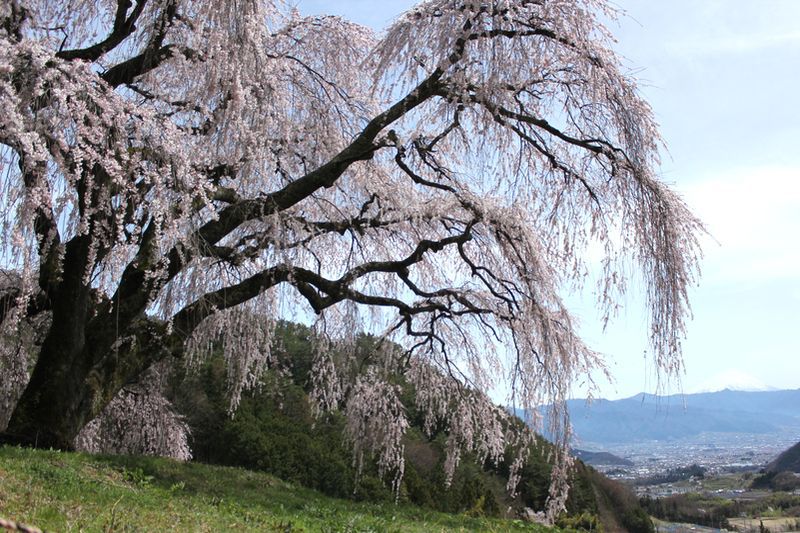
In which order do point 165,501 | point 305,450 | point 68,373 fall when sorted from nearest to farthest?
point 165,501 < point 68,373 < point 305,450

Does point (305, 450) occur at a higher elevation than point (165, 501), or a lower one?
lower

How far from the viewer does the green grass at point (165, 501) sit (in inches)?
188

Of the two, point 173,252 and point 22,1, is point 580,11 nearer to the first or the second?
point 173,252

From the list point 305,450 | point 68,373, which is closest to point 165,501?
point 68,373

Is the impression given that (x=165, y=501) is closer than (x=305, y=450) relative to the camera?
Yes

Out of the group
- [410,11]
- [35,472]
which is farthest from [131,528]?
[410,11]

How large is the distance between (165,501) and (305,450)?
46.3 ft

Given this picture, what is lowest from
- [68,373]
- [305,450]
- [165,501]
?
[305,450]

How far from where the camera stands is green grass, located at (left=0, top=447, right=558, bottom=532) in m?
4.79

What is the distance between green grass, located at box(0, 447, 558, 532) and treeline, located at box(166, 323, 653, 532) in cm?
748

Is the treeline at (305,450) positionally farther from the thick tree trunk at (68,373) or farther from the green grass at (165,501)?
the thick tree trunk at (68,373)

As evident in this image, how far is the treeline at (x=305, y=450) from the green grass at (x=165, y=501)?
24.5 feet

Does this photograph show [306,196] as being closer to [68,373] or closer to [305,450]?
[68,373]

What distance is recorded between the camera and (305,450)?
2006 cm
